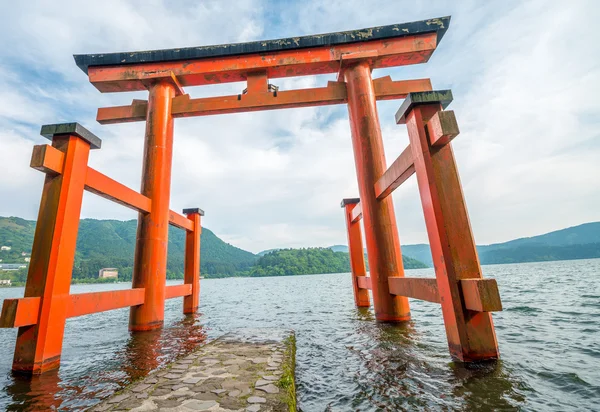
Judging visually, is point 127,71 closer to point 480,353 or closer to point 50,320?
point 50,320

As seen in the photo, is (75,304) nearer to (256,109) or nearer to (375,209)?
(375,209)

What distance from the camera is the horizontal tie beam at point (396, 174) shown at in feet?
14.2

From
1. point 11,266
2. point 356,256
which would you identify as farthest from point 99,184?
point 11,266

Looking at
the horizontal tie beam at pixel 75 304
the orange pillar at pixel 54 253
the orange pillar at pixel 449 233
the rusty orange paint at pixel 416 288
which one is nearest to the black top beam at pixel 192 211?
the horizontal tie beam at pixel 75 304

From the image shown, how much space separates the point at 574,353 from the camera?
3871 mm

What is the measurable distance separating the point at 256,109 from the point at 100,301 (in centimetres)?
581

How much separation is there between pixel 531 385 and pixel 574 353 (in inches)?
77.1

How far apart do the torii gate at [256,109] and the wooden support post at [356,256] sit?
0.04 m

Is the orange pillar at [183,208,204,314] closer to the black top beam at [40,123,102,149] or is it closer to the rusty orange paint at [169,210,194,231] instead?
the rusty orange paint at [169,210,194,231]

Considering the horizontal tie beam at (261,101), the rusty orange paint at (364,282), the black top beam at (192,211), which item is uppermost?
the horizontal tie beam at (261,101)

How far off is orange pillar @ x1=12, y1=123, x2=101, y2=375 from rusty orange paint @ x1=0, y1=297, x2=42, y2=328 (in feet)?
0.25

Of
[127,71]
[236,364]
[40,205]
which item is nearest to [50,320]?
[40,205]

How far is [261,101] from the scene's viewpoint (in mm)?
7805

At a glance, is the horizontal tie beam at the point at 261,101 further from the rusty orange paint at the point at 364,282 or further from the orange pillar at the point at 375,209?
the rusty orange paint at the point at 364,282
